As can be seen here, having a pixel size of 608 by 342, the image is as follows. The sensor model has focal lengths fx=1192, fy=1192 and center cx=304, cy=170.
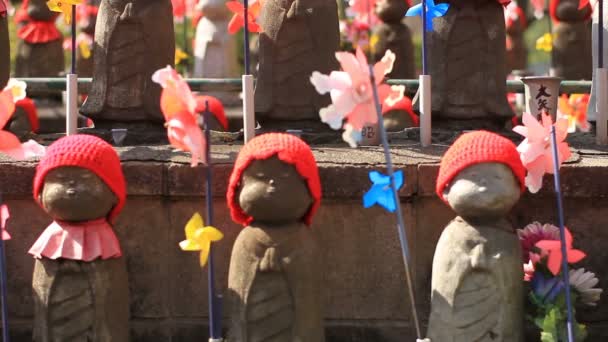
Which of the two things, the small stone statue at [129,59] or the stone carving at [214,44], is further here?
the stone carving at [214,44]

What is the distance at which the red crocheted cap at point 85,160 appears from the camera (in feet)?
16.2

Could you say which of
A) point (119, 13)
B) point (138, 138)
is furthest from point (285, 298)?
point (119, 13)

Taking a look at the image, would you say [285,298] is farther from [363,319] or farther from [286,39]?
[286,39]

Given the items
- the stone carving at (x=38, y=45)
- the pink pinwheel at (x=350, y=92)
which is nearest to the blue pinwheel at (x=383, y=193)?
the pink pinwheel at (x=350, y=92)

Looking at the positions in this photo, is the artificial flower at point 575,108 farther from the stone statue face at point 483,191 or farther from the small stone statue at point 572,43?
the stone statue face at point 483,191

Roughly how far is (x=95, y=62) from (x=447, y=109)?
74.9 inches

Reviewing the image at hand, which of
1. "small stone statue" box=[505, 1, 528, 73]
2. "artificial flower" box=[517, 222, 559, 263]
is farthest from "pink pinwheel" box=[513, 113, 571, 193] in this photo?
"small stone statue" box=[505, 1, 528, 73]

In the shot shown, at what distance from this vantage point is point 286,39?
6230mm

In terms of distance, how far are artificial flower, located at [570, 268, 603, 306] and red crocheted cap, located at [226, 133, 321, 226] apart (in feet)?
3.96

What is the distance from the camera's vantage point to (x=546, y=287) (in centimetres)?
516

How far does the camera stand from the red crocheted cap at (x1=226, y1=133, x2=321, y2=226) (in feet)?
16.0

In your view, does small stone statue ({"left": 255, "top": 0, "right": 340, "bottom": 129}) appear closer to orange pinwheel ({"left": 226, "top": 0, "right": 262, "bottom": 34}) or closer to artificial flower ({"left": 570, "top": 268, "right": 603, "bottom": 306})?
orange pinwheel ({"left": 226, "top": 0, "right": 262, "bottom": 34})

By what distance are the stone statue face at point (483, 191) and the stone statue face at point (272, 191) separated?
65 cm

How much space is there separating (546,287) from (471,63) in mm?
1626
